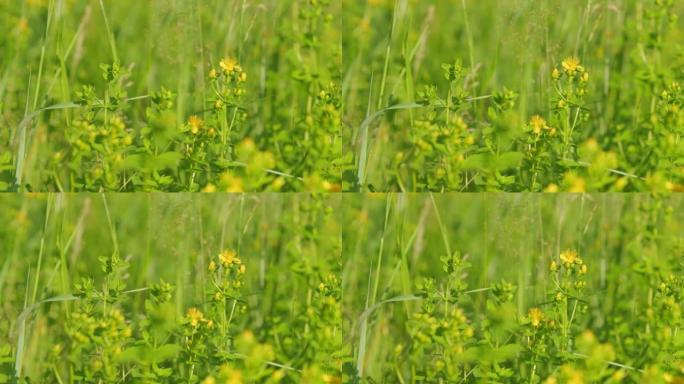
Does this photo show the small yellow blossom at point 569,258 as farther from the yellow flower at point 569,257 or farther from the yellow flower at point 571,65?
the yellow flower at point 571,65

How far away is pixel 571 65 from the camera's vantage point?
2.88 meters

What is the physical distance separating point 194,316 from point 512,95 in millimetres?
927

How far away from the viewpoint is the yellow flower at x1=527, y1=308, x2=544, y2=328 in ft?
9.45

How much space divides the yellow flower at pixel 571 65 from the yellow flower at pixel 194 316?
3.46ft

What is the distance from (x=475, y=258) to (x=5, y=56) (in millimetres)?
1228

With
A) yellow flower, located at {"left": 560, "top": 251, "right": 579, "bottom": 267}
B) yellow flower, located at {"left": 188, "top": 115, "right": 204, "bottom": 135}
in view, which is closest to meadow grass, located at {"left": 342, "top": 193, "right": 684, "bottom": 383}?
yellow flower, located at {"left": 560, "top": 251, "right": 579, "bottom": 267}

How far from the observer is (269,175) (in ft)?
9.45

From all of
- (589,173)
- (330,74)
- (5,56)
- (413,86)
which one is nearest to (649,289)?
(589,173)

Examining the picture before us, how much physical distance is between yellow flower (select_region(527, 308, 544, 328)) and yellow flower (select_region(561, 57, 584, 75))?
577mm

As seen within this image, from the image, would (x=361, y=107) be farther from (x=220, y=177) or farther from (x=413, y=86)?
(x=220, y=177)

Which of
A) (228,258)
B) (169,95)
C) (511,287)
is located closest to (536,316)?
(511,287)

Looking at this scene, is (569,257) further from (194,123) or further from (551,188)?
(194,123)

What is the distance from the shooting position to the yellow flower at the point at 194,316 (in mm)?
2863

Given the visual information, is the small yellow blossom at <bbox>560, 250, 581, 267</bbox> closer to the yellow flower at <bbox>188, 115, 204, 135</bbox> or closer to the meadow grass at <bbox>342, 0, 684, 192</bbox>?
the meadow grass at <bbox>342, 0, 684, 192</bbox>
